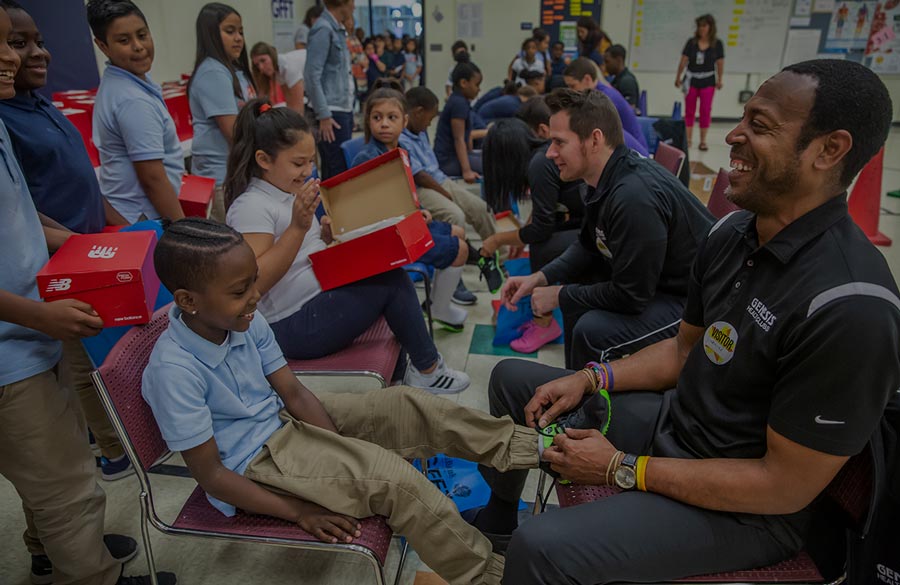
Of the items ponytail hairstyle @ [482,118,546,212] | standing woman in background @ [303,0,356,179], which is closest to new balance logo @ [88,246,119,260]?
ponytail hairstyle @ [482,118,546,212]

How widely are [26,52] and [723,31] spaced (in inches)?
397

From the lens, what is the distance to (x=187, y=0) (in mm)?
5203

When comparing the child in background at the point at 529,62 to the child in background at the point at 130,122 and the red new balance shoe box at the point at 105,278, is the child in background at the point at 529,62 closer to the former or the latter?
the child in background at the point at 130,122

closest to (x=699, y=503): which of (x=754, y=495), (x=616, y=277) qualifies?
(x=754, y=495)

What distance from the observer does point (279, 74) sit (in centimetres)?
510

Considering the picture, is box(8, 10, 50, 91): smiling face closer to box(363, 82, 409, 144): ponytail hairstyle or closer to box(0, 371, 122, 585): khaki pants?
box(0, 371, 122, 585): khaki pants

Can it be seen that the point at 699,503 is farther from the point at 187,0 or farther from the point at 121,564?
the point at 187,0

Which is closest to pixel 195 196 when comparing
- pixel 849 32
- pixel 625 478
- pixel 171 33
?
pixel 625 478

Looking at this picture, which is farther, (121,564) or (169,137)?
(169,137)

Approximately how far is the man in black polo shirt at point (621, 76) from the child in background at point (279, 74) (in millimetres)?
3151

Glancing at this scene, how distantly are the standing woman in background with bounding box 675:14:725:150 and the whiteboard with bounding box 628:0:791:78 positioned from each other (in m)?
1.55

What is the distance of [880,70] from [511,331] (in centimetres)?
957

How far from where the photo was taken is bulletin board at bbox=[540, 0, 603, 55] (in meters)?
9.48

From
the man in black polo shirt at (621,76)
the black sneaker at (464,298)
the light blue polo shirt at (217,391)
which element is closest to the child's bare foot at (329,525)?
the light blue polo shirt at (217,391)
